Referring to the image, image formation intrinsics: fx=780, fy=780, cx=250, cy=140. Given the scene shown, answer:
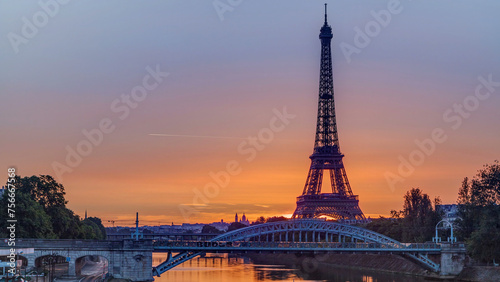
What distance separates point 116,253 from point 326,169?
304 ft

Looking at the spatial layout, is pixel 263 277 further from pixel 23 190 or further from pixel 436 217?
pixel 23 190

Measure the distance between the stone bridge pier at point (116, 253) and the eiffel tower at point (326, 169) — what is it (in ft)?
274

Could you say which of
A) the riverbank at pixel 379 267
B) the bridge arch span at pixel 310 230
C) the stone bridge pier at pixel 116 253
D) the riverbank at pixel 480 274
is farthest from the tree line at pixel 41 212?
the riverbank at pixel 480 274

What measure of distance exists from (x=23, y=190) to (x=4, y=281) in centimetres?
5254

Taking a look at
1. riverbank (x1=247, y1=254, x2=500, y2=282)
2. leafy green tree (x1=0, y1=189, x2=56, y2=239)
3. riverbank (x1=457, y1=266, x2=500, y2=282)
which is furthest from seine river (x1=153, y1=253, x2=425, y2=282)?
leafy green tree (x1=0, y1=189, x2=56, y2=239)

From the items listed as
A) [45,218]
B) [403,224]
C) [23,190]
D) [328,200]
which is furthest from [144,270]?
[328,200]

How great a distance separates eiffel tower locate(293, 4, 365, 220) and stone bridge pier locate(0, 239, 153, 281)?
274ft

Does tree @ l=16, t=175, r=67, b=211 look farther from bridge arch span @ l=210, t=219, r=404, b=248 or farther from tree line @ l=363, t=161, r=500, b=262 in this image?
tree line @ l=363, t=161, r=500, b=262

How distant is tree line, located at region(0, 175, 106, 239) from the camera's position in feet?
326

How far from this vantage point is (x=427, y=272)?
106 meters

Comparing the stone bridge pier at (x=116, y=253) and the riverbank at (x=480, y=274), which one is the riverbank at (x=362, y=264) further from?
the stone bridge pier at (x=116, y=253)

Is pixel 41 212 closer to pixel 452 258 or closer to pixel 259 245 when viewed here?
pixel 259 245

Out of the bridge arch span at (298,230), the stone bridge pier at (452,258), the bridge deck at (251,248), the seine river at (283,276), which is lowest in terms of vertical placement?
the seine river at (283,276)

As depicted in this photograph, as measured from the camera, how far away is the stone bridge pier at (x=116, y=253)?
8700cm
